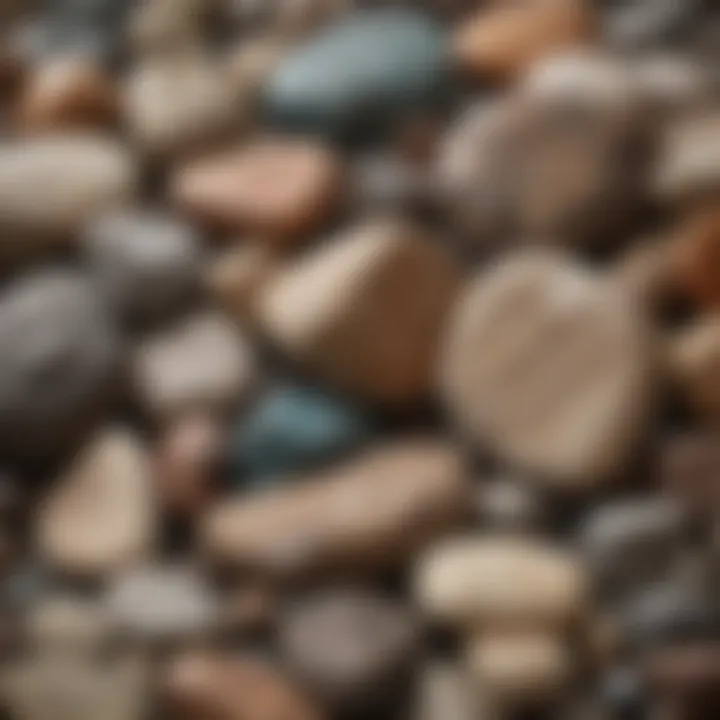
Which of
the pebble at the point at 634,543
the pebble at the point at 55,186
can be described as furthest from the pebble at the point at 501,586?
the pebble at the point at 55,186

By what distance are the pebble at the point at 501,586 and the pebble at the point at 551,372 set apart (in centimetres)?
4

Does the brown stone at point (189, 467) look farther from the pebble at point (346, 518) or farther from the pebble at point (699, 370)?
the pebble at point (699, 370)

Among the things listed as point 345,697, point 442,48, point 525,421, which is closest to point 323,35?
point 442,48

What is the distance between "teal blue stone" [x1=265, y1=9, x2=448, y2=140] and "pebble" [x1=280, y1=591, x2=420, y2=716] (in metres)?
0.26

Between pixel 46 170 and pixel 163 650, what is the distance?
0.86 feet

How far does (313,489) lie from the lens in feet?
2.04

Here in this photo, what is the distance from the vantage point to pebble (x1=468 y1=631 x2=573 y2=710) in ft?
1.83

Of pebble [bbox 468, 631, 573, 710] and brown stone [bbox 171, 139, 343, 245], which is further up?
brown stone [bbox 171, 139, 343, 245]

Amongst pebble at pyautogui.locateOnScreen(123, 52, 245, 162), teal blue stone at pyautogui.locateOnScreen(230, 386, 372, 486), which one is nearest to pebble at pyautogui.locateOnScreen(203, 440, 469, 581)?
teal blue stone at pyautogui.locateOnScreen(230, 386, 372, 486)

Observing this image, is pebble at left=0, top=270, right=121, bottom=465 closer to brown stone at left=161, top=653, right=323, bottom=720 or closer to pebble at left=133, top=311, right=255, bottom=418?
pebble at left=133, top=311, right=255, bottom=418

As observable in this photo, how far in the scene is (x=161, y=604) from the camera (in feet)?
1.96

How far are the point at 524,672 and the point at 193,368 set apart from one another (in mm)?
204

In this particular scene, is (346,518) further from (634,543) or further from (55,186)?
(55,186)

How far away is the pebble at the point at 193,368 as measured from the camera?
666mm
